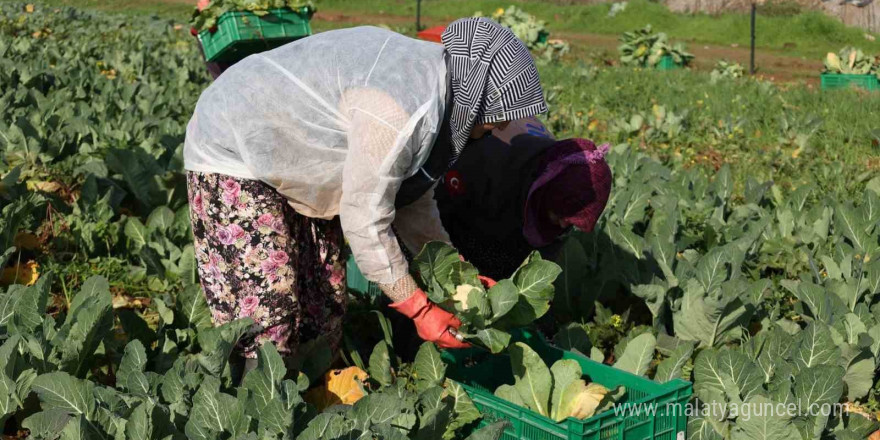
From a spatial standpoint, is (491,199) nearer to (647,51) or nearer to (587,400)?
(587,400)

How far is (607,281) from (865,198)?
1.52 m

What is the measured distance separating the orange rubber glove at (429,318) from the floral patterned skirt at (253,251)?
0.40 m

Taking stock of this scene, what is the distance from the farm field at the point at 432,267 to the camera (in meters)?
2.39

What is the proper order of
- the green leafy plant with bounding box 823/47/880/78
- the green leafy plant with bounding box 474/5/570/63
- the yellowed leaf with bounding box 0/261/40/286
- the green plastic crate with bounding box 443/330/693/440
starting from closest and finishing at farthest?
the green plastic crate with bounding box 443/330/693/440
the yellowed leaf with bounding box 0/261/40/286
the green leafy plant with bounding box 823/47/880/78
the green leafy plant with bounding box 474/5/570/63

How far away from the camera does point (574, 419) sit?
2207 millimetres

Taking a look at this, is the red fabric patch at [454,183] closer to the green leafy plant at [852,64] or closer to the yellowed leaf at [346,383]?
the yellowed leaf at [346,383]

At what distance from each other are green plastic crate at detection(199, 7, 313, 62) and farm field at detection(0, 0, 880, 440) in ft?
1.80

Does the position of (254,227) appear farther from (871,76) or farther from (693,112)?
(871,76)

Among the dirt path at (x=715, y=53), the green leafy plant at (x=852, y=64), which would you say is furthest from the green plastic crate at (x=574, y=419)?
the dirt path at (x=715, y=53)

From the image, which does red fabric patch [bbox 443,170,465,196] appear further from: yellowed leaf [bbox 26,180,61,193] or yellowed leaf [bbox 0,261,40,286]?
yellowed leaf [bbox 26,180,61,193]

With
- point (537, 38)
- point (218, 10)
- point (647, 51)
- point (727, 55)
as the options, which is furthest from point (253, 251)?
point (727, 55)

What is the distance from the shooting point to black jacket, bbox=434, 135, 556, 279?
11.1 feet

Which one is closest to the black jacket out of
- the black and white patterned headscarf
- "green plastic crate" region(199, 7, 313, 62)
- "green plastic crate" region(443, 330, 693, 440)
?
"green plastic crate" region(443, 330, 693, 440)

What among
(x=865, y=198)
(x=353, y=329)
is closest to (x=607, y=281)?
(x=353, y=329)
